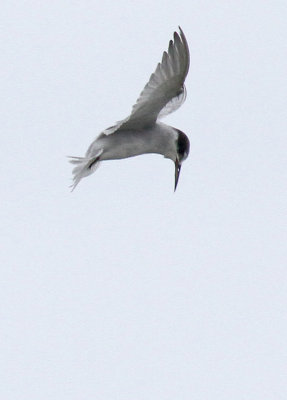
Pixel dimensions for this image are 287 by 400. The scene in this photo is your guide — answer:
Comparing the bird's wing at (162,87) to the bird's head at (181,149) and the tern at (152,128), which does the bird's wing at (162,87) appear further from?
the bird's head at (181,149)

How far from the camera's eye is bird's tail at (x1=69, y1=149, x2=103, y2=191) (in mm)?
17797

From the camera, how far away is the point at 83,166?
1784cm

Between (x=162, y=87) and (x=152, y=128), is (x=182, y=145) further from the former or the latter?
(x=162, y=87)

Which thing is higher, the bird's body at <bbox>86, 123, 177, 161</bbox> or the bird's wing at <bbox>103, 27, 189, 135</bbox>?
the bird's wing at <bbox>103, 27, 189, 135</bbox>

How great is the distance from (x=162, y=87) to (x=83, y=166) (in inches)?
39.2

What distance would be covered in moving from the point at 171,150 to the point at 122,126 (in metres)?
0.67

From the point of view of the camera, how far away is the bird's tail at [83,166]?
1780cm

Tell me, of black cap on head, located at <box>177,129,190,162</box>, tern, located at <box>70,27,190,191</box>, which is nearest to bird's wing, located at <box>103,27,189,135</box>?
tern, located at <box>70,27,190,191</box>

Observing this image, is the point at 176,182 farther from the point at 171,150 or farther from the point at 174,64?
the point at 174,64

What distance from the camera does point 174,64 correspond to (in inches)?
688

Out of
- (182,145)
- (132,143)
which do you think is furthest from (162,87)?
(182,145)

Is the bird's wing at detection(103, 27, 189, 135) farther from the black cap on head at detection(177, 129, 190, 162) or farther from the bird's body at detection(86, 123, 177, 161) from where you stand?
the black cap on head at detection(177, 129, 190, 162)

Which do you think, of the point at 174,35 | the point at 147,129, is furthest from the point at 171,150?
the point at 174,35

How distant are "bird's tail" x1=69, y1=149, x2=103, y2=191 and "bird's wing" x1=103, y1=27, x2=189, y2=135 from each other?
254 millimetres
